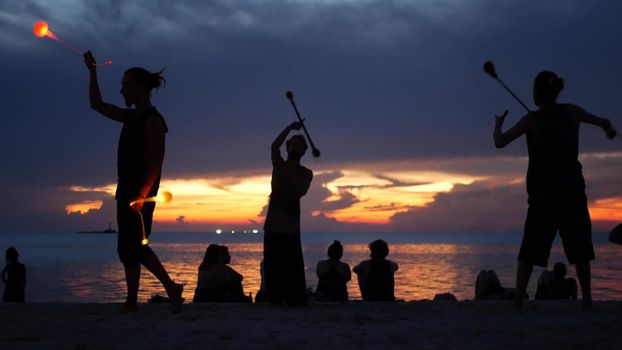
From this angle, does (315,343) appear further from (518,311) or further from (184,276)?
(184,276)

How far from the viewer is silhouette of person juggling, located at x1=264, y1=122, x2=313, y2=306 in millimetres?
6996

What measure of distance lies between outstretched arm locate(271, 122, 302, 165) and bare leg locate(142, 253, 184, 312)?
5.52ft

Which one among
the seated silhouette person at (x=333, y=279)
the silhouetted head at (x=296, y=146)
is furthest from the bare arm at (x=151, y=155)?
the seated silhouette person at (x=333, y=279)

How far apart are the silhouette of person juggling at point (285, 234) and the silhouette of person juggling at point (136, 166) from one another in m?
1.18

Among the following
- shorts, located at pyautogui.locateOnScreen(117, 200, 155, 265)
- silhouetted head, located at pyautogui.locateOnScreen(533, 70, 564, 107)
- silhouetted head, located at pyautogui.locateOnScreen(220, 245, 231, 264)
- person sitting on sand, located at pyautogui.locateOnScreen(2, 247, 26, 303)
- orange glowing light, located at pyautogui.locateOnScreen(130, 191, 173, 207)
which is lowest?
person sitting on sand, located at pyautogui.locateOnScreen(2, 247, 26, 303)

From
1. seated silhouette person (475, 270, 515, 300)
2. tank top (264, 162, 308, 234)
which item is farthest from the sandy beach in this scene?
seated silhouette person (475, 270, 515, 300)

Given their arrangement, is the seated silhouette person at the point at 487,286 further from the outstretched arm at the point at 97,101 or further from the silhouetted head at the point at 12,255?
the silhouetted head at the point at 12,255

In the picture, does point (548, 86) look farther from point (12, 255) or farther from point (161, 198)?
point (12, 255)

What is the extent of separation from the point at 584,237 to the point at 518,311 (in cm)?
99

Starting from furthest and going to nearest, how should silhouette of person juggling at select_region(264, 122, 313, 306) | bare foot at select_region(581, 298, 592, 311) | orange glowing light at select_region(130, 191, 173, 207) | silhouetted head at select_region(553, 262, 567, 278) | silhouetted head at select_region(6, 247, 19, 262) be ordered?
silhouetted head at select_region(6, 247, 19, 262), silhouetted head at select_region(553, 262, 567, 278), silhouette of person juggling at select_region(264, 122, 313, 306), bare foot at select_region(581, 298, 592, 311), orange glowing light at select_region(130, 191, 173, 207)

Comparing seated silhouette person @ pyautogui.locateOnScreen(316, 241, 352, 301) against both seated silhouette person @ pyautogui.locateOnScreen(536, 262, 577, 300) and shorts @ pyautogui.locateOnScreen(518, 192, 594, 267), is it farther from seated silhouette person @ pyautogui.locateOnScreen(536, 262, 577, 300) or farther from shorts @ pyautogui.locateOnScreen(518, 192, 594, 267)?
shorts @ pyautogui.locateOnScreen(518, 192, 594, 267)

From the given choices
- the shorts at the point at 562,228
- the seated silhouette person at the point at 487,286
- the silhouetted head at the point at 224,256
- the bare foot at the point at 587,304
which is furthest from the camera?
the seated silhouette person at the point at 487,286

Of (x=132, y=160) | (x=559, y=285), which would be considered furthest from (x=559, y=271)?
(x=132, y=160)

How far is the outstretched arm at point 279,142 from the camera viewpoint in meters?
6.76
